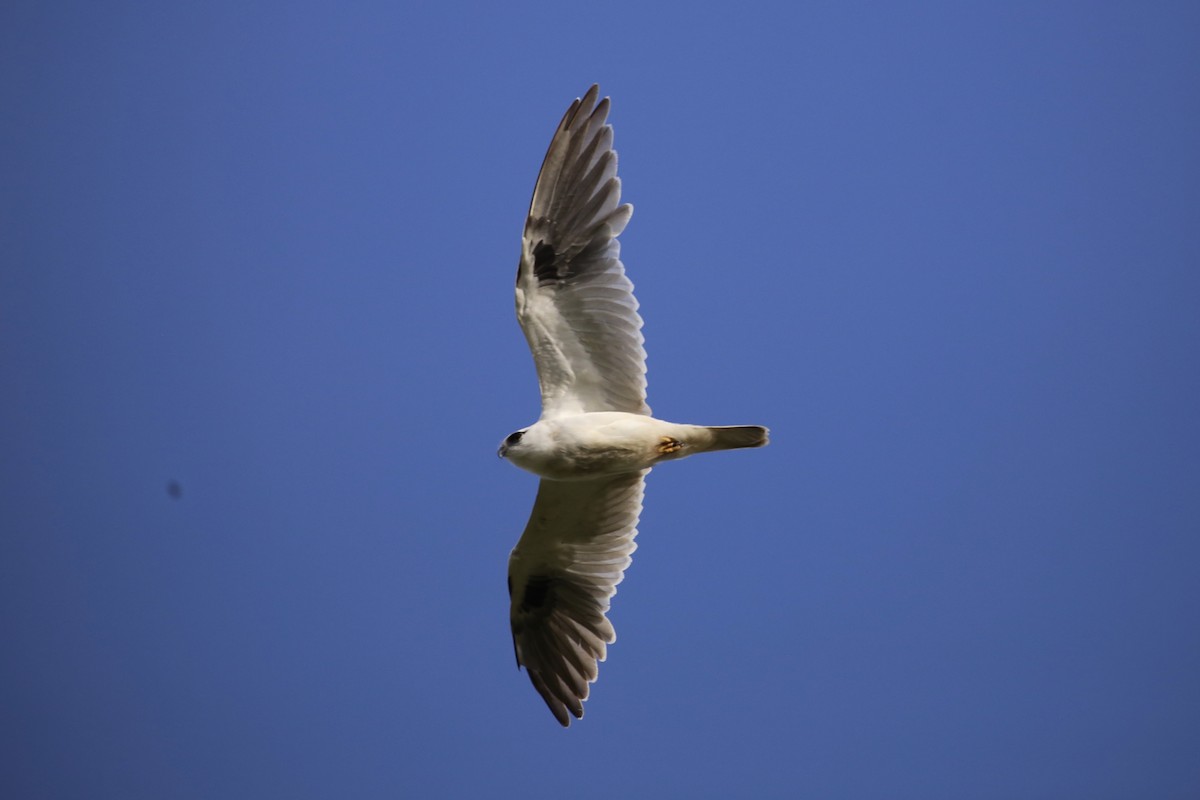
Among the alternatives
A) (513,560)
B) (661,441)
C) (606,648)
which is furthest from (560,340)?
(606,648)

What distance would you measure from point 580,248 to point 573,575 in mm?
2214

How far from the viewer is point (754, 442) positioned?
23.0 ft

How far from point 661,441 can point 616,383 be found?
0.58 m

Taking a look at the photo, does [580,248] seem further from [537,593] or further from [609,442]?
[537,593]

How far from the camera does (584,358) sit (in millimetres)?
7406

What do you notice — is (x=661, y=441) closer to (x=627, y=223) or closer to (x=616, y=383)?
(x=616, y=383)

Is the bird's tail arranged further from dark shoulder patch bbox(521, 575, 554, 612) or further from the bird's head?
dark shoulder patch bbox(521, 575, 554, 612)

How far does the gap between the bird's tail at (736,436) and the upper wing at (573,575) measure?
0.94 meters

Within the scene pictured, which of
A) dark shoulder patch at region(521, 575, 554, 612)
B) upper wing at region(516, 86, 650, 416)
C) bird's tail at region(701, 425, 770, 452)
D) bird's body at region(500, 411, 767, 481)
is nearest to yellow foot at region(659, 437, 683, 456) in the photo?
bird's body at region(500, 411, 767, 481)

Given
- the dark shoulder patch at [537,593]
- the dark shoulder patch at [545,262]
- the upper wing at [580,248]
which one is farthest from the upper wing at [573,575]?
the dark shoulder patch at [545,262]

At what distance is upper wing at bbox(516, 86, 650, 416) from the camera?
23.8 feet

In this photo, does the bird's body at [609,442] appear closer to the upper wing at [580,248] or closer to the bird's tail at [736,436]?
the bird's tail at [736,436]

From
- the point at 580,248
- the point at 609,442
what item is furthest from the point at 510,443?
the point at 580,248

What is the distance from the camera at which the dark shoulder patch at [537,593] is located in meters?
8.05
